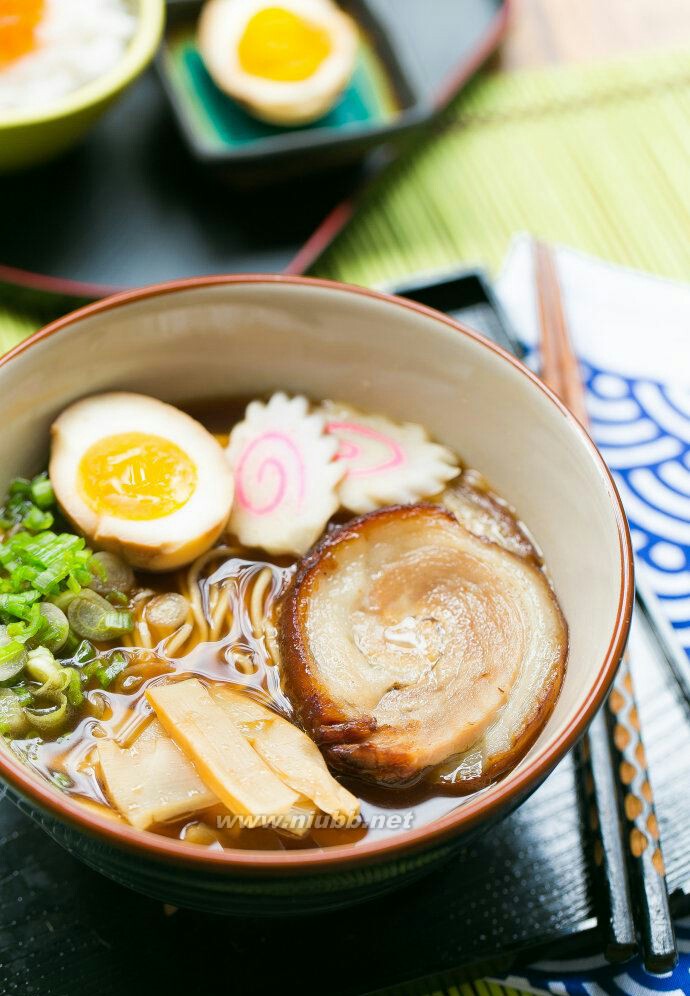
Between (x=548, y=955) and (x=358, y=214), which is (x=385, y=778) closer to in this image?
(x=548, y=955)

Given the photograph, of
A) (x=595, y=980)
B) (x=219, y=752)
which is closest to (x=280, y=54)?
(x=219, y=752)

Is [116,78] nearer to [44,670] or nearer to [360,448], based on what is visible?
[360,448]

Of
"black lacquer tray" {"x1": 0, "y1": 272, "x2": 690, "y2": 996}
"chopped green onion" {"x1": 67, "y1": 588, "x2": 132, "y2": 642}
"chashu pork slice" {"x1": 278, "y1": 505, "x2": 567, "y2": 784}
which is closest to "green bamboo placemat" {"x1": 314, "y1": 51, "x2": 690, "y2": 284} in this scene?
"chashu pork slice" {"x1": 278, "y1": 505, "x2": 567, "y2": 784}

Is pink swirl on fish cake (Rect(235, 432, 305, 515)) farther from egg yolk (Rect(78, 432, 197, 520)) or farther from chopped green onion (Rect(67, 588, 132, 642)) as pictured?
chopped green onion (Rect(67, 588, 132, 642))

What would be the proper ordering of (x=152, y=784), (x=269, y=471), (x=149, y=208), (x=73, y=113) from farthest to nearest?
(x=149, y=208) < (x=73, y=113) < (x=269, y=471) < (x=152, y=784)

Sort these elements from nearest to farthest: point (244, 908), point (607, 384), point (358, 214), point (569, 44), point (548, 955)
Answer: point (244, 908) → point (548, 955) → point (607, 384) → point (358, 214) → point (569, 44)

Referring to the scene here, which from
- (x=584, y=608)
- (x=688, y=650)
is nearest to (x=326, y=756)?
(x=584, y=608)
